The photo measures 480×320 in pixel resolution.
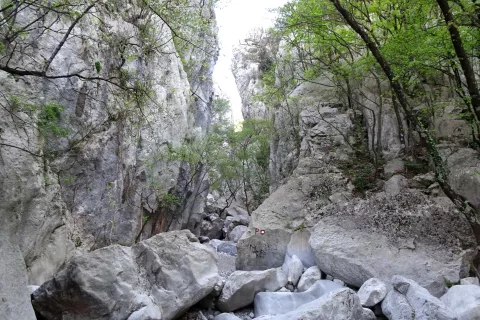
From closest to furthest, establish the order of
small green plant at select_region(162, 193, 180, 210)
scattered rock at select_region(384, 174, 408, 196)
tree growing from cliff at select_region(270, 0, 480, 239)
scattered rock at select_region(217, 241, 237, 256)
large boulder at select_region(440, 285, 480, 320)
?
large boulder at select_region(440, 285, 480, 320) < tree growing from cliff at select_region(270, 0, 480, 239) < scattered rock at select_region(384, 174, 408, 196) < scattered rock at select_region(217, 241, 237, 256) < small green plant at select_region(162, 193, 180, 210)

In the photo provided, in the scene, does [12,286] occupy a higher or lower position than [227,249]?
higher

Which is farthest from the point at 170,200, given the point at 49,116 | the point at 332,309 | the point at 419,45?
the point at 419,45

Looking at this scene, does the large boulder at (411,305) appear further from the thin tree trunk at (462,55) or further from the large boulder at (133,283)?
the thin tree trunk at (462,55)

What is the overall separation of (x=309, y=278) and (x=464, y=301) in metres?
3.43

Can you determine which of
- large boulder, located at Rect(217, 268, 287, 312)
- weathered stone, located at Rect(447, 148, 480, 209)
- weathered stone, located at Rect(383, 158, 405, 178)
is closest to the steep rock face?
weathered stone, located at Rect(383, 158, 405, 178)

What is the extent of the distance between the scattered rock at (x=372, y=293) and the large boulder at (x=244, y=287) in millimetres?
2006

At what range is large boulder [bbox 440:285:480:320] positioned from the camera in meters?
5.88

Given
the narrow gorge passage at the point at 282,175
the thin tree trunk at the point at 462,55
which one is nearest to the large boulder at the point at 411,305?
the narrow gorge passage at the point at 282,175

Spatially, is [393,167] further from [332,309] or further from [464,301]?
[332,309]

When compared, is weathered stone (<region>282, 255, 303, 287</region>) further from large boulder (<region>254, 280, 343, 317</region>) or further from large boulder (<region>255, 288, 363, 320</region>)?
large boulder (<region>255, 288, 363, 320</region>)

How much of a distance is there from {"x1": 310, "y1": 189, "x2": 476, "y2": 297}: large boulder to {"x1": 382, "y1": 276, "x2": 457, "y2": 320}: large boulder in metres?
1.28

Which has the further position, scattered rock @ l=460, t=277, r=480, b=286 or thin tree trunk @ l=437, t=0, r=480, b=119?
scattered rock @ l=460, t=277, r=480, b=286

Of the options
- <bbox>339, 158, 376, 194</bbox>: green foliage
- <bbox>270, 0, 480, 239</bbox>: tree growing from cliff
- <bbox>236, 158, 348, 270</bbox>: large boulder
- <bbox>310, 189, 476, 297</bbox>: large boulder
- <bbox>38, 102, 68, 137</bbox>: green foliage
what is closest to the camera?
<bbox>270, 0, 480, 239</bbox>: tree growing from cliff

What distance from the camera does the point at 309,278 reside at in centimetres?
887
